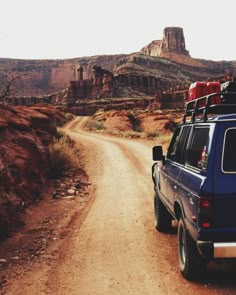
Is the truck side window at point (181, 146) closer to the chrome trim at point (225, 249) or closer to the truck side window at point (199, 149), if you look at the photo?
the truck side window at point (199, 149)

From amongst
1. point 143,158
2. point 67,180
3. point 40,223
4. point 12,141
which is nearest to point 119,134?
point 143,158

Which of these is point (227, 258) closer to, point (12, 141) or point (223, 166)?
point (223, 166)

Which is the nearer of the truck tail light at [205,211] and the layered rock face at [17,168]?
the truck tail light at [205,211]

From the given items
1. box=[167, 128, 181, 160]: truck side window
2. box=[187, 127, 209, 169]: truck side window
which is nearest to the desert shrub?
box=[167, 128, 181, 160]: truck side window

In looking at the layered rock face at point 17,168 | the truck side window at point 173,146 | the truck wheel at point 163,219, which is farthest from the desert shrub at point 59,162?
the truck side window at point 173,146

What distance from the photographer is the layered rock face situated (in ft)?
26.3

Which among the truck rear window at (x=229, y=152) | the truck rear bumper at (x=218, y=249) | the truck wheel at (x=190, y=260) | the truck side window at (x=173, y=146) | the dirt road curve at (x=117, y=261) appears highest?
the truck rear window at (x=229, y=152)

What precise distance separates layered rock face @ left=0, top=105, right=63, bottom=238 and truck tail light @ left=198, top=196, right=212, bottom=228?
4.46m

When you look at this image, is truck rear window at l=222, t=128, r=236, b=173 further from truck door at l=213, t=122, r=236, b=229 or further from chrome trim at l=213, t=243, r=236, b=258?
chrome trim at l=213, t=243, r=236, b=258

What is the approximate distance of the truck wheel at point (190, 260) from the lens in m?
4.66

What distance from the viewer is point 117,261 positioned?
591 centimetres

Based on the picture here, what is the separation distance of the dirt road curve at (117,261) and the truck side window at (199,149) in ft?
4.99

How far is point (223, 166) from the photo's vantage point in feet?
13.4

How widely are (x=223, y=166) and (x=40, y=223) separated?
17.6 feet
